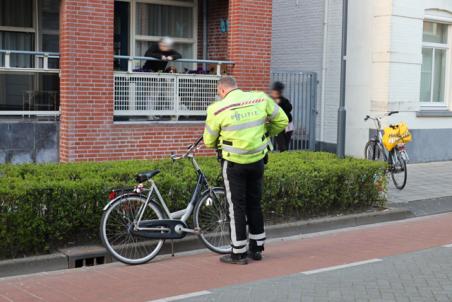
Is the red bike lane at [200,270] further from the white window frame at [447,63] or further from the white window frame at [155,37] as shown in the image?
the white window frame at [447,63]

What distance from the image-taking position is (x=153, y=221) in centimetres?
745

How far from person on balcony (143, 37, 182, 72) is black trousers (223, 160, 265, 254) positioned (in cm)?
585

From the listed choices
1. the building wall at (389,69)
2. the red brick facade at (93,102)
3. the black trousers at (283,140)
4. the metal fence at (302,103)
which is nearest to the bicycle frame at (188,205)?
Result: the red brick facade at (93,102)

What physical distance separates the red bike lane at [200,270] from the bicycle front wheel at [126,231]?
136 millimetres

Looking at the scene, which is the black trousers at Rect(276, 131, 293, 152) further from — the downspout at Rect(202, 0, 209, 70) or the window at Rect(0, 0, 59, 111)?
the window at Rect(0, 0, 59, 111)

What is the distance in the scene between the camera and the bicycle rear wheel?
12531mm

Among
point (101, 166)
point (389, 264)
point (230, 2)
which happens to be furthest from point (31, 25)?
point (389, 264)

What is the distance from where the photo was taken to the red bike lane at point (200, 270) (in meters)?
6.32

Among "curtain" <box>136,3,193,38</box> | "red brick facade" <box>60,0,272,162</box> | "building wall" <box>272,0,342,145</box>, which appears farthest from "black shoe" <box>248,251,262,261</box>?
"building wall" <box>272,0,342,145</box>

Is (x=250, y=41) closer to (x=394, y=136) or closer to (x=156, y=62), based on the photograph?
(x=156, y=62)

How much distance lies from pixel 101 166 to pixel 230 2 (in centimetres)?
584

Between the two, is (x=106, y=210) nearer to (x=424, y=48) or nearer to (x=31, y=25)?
(x=31, y=25)

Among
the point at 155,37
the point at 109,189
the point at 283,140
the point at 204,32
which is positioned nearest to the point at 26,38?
the point at 155,37

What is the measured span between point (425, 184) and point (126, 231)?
306 inches
